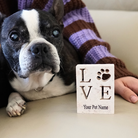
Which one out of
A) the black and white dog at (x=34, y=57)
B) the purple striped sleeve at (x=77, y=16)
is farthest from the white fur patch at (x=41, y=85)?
the purple striped sleeve at (x=77, y=16)

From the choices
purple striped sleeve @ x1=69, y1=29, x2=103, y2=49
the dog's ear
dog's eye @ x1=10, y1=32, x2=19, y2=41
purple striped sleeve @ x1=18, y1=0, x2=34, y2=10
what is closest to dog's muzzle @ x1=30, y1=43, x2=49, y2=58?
dog's eye @ x1=10, y1=32, x2=19, y2=41

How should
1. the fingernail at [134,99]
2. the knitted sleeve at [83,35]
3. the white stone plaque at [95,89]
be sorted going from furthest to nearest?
the knitted sleeve at [83,35], the fingernail at [134,99], the white stone plaque at [95,89]

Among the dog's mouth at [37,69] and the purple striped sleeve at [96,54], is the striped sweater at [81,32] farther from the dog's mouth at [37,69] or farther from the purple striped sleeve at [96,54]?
the dog's mouth at [37,69]

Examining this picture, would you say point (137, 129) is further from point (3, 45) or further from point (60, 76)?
point (3, 45)

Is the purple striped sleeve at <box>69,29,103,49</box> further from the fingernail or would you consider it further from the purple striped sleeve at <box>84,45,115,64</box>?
the fingernail

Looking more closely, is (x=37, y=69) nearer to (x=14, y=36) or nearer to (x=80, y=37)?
(x=14, y=36)

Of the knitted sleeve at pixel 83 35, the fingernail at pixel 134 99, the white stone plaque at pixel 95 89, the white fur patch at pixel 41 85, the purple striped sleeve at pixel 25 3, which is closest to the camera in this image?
the white stone plaque at pixel 95 89
